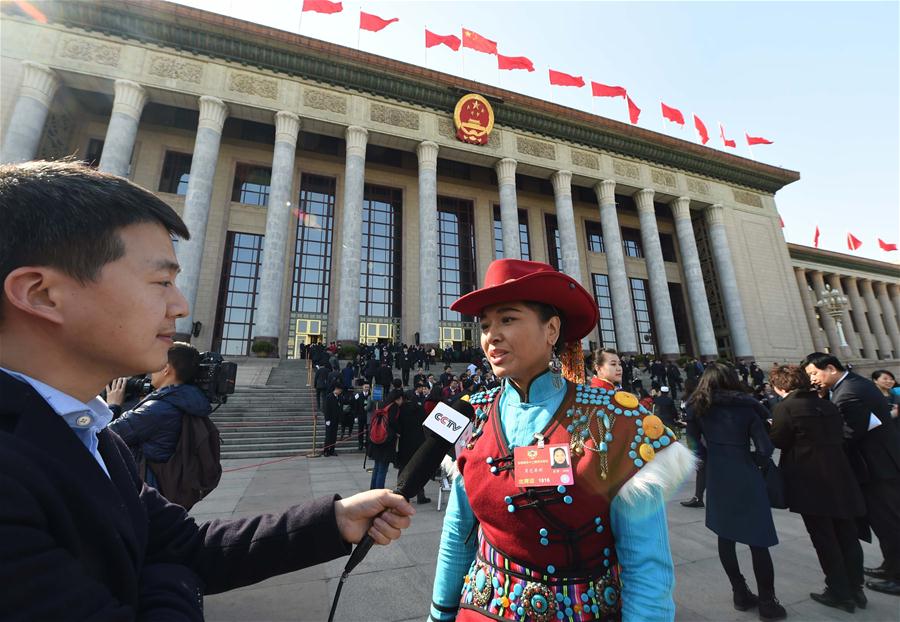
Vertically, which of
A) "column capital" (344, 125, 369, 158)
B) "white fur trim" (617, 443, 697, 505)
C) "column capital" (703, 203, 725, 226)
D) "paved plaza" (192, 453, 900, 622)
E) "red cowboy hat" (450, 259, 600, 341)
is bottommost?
"paved plaza" (192, 453, 900, 622)

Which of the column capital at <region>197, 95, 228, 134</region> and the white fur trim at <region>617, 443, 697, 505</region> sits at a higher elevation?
the column capital at <region>197, 95, 228, 134</region>

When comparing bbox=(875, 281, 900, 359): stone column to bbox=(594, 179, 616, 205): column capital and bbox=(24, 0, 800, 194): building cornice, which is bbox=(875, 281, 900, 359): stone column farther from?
bbox=(594, 179, 616, 205): column capital

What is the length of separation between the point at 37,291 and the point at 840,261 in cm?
5665

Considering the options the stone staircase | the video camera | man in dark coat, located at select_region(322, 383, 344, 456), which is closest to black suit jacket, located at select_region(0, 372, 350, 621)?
the video camera

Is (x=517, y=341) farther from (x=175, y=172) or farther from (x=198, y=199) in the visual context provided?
(x=175, y=172)

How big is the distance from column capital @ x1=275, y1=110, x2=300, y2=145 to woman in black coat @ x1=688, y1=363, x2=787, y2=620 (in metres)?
20.7

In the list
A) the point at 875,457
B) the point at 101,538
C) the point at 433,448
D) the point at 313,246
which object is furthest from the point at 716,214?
the point at 101,538

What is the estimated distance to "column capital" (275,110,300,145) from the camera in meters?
18.9

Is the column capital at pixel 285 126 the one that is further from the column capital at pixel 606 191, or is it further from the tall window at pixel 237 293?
the column capital at pixel 606 191

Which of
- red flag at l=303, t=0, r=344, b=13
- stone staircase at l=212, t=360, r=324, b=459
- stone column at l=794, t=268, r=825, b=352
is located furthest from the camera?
stone column at l=794, t=268, r=825, b=352

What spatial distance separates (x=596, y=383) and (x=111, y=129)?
72.0 feet

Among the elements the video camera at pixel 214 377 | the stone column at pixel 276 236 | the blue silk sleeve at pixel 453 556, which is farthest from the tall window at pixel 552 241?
the blue silk sleeve at pixel 453 556

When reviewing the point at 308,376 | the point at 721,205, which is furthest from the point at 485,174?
the point at 308,376

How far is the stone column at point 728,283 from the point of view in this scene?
25.0 meters
